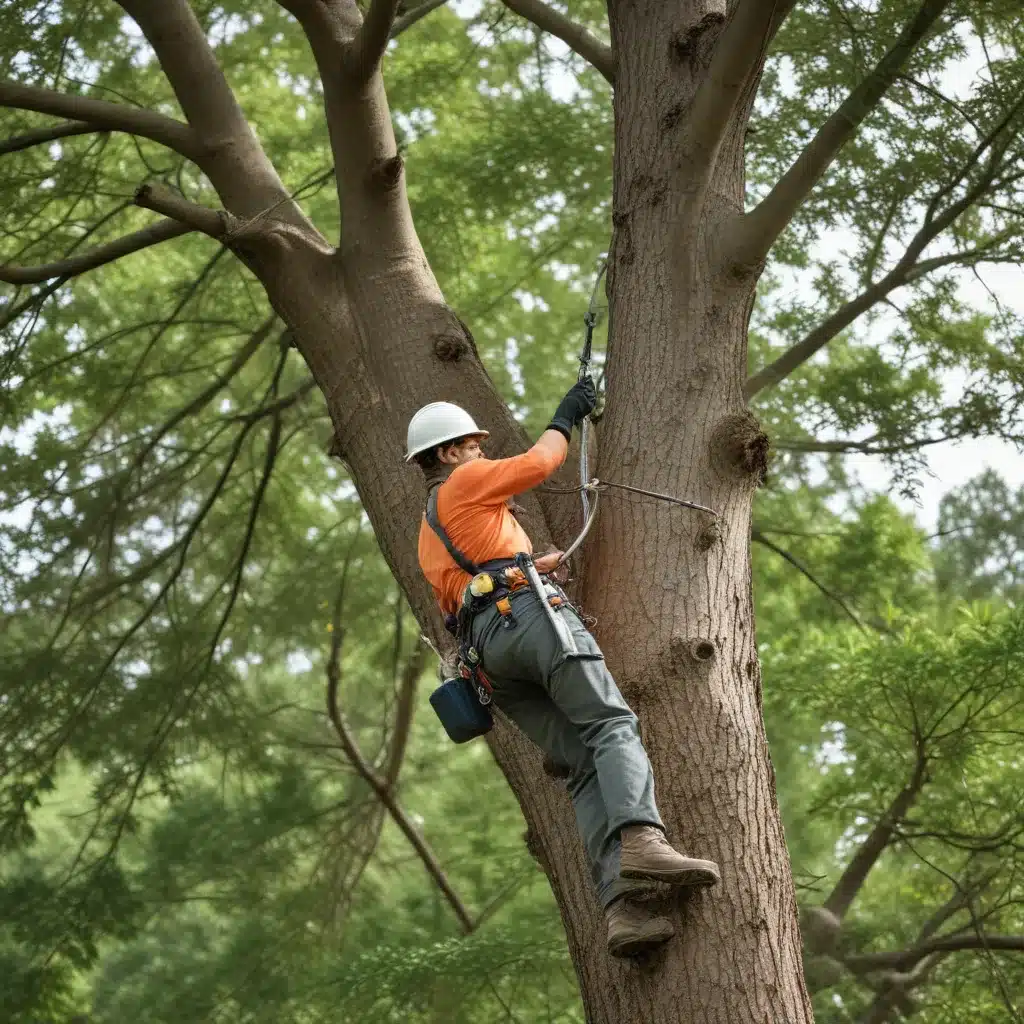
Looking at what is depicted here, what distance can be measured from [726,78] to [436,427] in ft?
4.89

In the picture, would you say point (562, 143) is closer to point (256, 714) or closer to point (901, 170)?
point (901, 170)

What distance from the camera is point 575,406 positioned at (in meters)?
4.31

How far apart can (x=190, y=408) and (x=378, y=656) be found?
4.26m

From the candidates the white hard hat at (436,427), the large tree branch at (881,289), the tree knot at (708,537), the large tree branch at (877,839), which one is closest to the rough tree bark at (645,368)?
the tree knot at (708,537)

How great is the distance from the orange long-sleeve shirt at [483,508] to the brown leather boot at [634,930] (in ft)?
3.65

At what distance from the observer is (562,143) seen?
9.13 metres

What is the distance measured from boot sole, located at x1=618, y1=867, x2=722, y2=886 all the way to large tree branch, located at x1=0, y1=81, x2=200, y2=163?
3.47 m

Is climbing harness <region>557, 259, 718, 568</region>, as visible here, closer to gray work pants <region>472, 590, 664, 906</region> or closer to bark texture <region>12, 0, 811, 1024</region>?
bark texture <region>12, 0, 811, 1024</region>

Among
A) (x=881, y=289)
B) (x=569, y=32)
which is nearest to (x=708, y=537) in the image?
(x=569, y=32)

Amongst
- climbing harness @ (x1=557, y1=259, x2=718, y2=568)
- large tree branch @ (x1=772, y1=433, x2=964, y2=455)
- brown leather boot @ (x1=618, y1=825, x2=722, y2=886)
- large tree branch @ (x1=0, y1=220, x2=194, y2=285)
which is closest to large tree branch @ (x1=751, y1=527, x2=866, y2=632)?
large tree branch @ (x1=772, y1=433, x2=964, y2=455)

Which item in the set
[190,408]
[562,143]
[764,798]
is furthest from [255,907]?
[764,798]

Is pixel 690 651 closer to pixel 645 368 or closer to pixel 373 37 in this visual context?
pixel 645 368

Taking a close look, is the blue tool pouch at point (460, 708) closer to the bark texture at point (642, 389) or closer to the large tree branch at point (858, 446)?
the bark texture at point (642, 389)

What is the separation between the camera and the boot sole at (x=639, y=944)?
3426 mm
